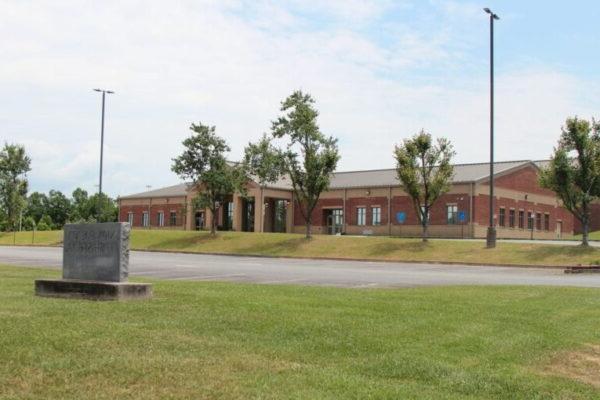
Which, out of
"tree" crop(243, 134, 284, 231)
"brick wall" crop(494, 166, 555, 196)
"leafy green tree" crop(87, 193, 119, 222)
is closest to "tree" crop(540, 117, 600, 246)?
"tree" crop(243, 134, 284, 231)

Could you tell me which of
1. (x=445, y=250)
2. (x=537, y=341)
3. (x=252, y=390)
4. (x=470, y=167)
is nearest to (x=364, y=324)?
(x=537, y=341)

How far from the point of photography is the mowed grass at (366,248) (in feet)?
112

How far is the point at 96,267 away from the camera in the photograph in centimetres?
1169

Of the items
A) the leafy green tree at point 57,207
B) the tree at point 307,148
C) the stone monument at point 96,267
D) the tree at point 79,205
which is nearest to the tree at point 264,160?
the tree at point 307,148

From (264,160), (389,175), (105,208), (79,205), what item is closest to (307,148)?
(264,160)

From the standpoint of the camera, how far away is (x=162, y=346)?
7426 mm

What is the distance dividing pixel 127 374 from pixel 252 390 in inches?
46.9

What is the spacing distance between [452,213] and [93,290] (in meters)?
50.6

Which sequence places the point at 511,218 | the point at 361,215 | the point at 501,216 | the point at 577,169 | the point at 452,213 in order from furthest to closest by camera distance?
1. the point at 361,215
2. the point at 511,218
3. the point at 501,216
4. the point at 452,213
5. the point at 577,169

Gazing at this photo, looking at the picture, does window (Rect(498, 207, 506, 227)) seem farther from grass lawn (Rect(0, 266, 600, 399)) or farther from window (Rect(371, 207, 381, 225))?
grass lawn (Rect(0, 266, 600, 399))

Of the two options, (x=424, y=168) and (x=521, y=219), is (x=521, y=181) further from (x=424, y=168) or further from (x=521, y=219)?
(x=424, y=168)

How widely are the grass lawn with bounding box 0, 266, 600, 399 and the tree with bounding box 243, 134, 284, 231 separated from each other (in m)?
35.3

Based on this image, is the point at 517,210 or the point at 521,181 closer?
the point at 517,210

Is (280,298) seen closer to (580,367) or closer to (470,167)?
(580,367)
